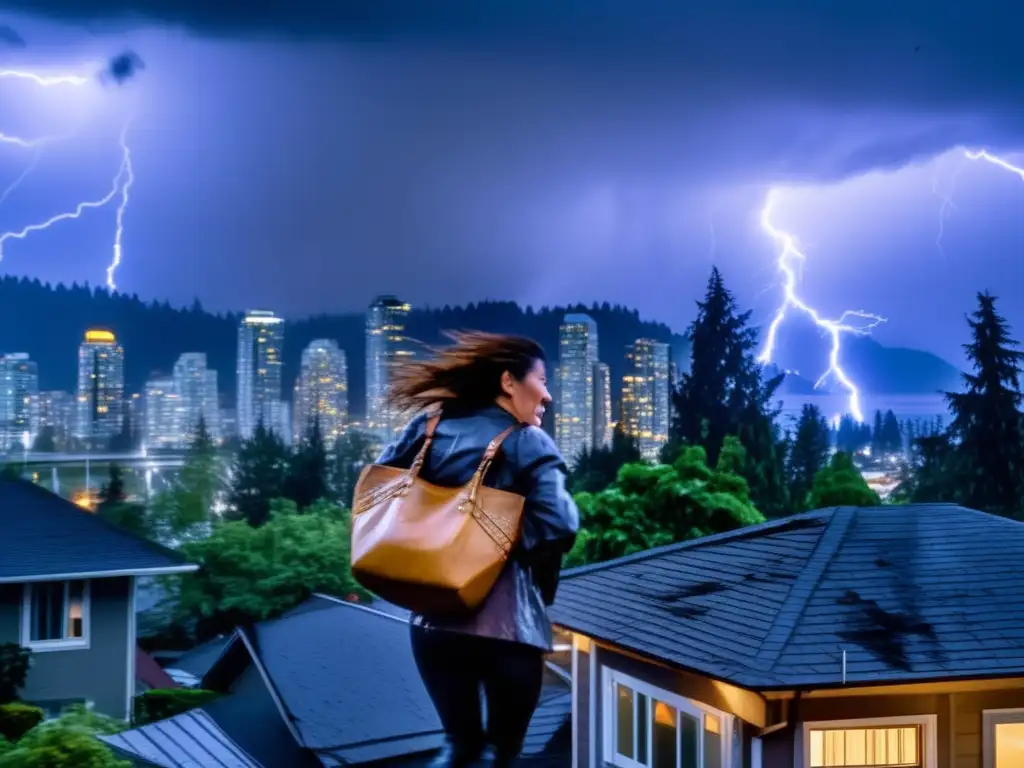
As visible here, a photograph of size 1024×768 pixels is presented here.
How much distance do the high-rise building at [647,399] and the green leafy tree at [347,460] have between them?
16.8 ft

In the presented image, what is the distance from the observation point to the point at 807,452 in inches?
862

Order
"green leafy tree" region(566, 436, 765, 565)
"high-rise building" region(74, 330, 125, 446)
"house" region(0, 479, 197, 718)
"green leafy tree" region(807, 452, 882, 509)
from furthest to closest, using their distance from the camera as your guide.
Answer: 1. "high-rise building" region(74, 330, 125, 446)
2. "green leafy tree" region(807, 452, 882, 509)
3. "green leafy tree" region(566, 436, 765, 565)
4. "house" region(0, 479, 197, 718)

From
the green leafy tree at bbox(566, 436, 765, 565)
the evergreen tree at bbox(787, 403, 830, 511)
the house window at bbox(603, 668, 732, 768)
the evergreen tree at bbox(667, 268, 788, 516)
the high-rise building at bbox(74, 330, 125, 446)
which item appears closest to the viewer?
the house window at bbox(603, 668, 732, 768)

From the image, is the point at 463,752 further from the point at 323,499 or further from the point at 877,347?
the point at 877,347

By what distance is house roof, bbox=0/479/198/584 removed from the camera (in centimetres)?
1084

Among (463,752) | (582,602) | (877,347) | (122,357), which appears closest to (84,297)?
(122,357)

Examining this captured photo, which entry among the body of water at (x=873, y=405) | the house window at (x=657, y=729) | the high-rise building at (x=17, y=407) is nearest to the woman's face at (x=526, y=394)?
the house window at (x=657, y=729)

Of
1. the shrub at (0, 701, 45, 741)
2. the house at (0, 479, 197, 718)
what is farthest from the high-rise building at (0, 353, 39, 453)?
the shrub at (0, 701, 45, 741)

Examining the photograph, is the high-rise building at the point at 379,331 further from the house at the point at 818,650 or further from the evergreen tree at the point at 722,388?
the house at the point at 818,650

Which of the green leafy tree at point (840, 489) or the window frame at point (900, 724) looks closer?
the window frame at point (900, 724)

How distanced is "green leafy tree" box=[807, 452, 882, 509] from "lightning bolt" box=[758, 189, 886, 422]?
7757 mm

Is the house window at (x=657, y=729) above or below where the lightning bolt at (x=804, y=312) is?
below

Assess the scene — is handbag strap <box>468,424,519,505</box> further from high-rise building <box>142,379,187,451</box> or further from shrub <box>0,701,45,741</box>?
high-rise building <box>142,379,187,451</box>

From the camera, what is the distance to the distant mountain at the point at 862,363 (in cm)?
2422
